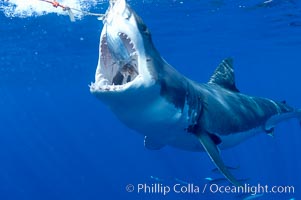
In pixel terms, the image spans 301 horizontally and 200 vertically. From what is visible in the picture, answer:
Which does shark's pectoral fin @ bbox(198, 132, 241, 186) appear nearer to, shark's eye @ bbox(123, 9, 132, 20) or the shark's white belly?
the shark's white belly

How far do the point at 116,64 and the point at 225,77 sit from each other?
3.84 m

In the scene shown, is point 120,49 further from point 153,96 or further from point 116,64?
point 153,96

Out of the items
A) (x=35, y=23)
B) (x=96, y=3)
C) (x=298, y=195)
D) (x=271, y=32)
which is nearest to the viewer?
(x=96, y=3)

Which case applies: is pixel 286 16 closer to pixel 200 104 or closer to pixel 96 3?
pixel 96 3

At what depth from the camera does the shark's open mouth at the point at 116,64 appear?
3.97 meters

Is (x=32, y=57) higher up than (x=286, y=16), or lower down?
lower down

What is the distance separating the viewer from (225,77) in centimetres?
762

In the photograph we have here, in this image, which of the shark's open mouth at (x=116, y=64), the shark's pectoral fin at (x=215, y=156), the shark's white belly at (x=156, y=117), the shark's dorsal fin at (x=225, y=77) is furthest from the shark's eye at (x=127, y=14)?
the shark's dorsal fin at (x=225, y=77)

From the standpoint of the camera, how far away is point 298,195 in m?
29.4

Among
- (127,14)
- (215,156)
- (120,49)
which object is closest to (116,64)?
(120,49)

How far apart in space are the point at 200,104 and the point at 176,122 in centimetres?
67

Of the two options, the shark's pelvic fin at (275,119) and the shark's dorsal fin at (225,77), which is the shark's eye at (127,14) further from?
the shark's pelvic fin at (275,119)

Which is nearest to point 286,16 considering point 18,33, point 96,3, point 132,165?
point 96,3

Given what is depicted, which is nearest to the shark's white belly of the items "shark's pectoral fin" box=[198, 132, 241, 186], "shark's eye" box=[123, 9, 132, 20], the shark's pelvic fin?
"shark's pectoral fin" box=[198, 132, 241, 186]
